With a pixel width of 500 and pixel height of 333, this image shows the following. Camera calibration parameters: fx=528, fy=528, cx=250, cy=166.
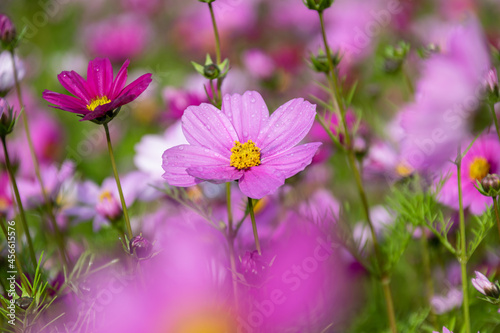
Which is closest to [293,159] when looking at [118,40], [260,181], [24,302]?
[260,181]

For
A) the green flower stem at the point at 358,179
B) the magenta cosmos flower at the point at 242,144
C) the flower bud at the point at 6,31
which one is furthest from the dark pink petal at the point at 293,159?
the flower bud at the point at 6,31

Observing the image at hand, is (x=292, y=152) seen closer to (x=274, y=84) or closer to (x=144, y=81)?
(x=144, y=81)

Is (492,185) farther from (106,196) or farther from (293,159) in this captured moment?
(106,196)

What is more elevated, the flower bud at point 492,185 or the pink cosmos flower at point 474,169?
the flower bud at point 492,185

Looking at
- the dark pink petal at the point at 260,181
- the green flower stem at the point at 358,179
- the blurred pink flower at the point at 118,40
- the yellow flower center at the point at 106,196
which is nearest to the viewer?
the dark pink petal at the point at 260,181

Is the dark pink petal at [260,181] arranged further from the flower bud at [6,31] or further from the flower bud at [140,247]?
the flower bud at [6,31]

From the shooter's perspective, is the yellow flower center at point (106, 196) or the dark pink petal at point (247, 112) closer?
the dark pink petal at point (247, 112)

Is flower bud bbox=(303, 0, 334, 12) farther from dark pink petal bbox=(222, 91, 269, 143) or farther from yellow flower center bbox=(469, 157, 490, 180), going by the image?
yellow flower center bbox=(469, 157, 490, 180)
